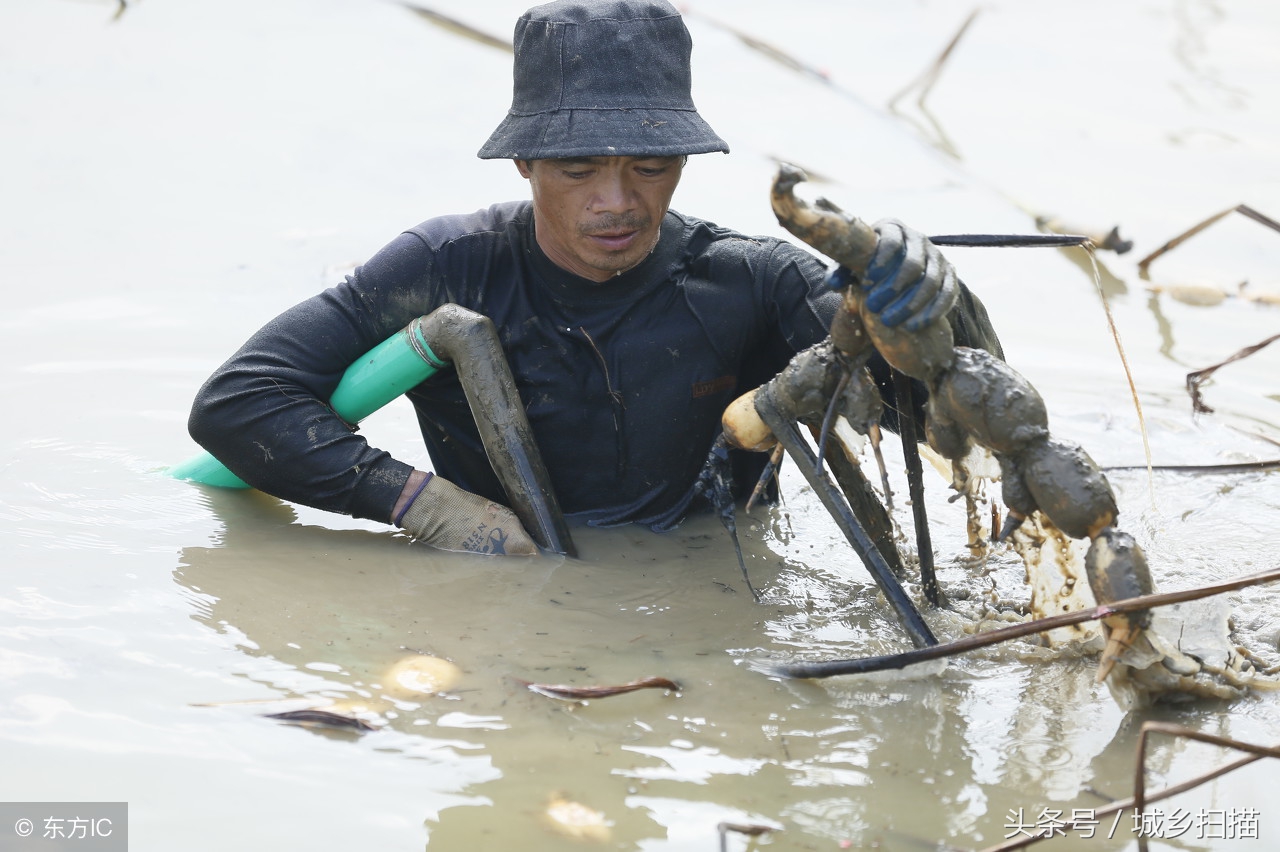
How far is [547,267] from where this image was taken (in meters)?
2.83

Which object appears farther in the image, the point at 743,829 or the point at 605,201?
the point at 605,201

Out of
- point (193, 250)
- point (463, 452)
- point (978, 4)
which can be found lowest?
point (463, 452)

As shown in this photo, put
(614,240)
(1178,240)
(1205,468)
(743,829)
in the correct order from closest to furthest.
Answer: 1. (743,829)
2. (614,240)
3. (1205,468)
4. (1178,240)

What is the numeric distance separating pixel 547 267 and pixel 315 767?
128 cm

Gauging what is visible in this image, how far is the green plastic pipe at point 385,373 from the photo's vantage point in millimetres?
2771

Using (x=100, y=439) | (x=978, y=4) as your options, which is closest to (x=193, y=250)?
(x=100, y=439)

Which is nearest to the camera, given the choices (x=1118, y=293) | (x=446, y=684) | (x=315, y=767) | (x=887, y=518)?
(x=315, y=767)

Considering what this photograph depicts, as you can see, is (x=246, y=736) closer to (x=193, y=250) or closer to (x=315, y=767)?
(x=315, y=767)

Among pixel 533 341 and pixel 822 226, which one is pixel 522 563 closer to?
pixel 533 341

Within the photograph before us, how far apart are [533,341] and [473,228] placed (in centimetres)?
30

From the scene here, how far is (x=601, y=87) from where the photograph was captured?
2541 mm

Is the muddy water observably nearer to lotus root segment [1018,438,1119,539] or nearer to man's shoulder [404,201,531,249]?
lotus root segment [1018,438,1119,539]

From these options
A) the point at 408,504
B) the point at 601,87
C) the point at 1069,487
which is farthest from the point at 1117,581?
the point at 408,504

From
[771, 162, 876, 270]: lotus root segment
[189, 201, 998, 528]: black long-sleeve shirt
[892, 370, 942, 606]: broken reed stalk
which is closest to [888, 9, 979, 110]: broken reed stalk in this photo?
[189, 201, 998, 528]: black long-sleeve shirt
